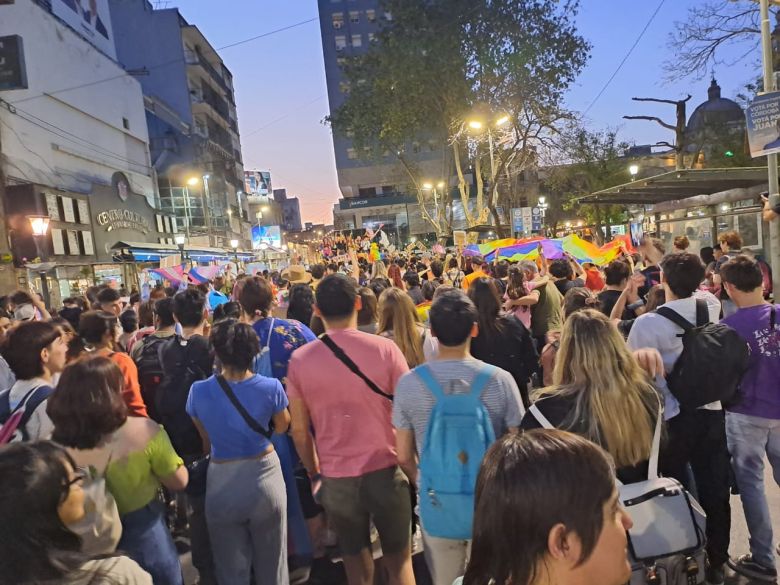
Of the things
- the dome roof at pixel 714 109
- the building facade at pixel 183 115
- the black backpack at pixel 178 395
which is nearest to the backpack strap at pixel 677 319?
the black backpack at pixel 178 395

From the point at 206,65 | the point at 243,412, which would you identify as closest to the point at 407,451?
the point at 243,412

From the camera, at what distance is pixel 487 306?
177 inches

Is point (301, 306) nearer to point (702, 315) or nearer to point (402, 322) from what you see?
point (402, 322)

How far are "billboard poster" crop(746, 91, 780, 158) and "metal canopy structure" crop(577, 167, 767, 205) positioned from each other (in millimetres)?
1402

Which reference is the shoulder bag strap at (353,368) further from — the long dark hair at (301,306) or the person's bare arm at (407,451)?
the long dark hair at (301,306)

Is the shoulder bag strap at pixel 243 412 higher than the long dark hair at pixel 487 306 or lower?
lower

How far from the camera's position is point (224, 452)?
2998 mm

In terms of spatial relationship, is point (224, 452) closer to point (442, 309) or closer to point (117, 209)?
point (442, 309)

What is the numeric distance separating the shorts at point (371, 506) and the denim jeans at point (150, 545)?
2.64 ft

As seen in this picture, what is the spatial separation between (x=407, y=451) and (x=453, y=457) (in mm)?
306

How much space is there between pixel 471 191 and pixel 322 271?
52.7m

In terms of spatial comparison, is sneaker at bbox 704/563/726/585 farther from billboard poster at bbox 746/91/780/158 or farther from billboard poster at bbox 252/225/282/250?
billboard poster at bbox 252/225/282/250

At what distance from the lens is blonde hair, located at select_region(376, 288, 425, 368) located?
14.1ft

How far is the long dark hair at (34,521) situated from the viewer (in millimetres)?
1358
